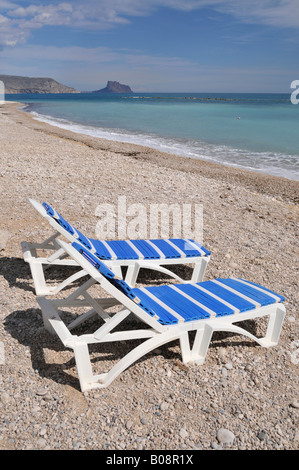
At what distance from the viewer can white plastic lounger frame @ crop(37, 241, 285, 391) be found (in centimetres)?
305

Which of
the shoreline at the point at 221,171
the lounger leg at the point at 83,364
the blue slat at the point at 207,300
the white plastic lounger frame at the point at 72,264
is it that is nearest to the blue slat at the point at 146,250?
the white plastic lounger frame at the point at 72,264

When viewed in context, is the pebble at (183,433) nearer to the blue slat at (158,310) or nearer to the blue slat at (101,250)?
the blue slat at (158,310)

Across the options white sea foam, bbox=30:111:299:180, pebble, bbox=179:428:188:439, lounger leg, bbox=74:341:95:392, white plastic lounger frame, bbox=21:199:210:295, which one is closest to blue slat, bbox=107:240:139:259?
white plastic lounger frame, bbox=21:199:210:295

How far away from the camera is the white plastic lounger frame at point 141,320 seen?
3.05 meters

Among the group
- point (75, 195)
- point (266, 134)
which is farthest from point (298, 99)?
point (75, 195)

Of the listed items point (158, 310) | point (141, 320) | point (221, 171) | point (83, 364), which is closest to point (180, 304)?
point (158, 310)

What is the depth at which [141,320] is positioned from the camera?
132 inches

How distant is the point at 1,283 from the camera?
181 inches

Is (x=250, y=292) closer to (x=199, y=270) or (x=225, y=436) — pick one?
(x=199, y=270)

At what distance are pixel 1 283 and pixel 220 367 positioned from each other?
2.66 meters

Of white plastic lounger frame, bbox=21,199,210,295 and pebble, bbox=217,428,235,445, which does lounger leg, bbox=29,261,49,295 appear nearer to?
white plastic lounger frame, bbox=21,199,210,295

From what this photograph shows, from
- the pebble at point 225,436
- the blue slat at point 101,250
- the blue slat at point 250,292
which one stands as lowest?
the pebble at point 225,436
